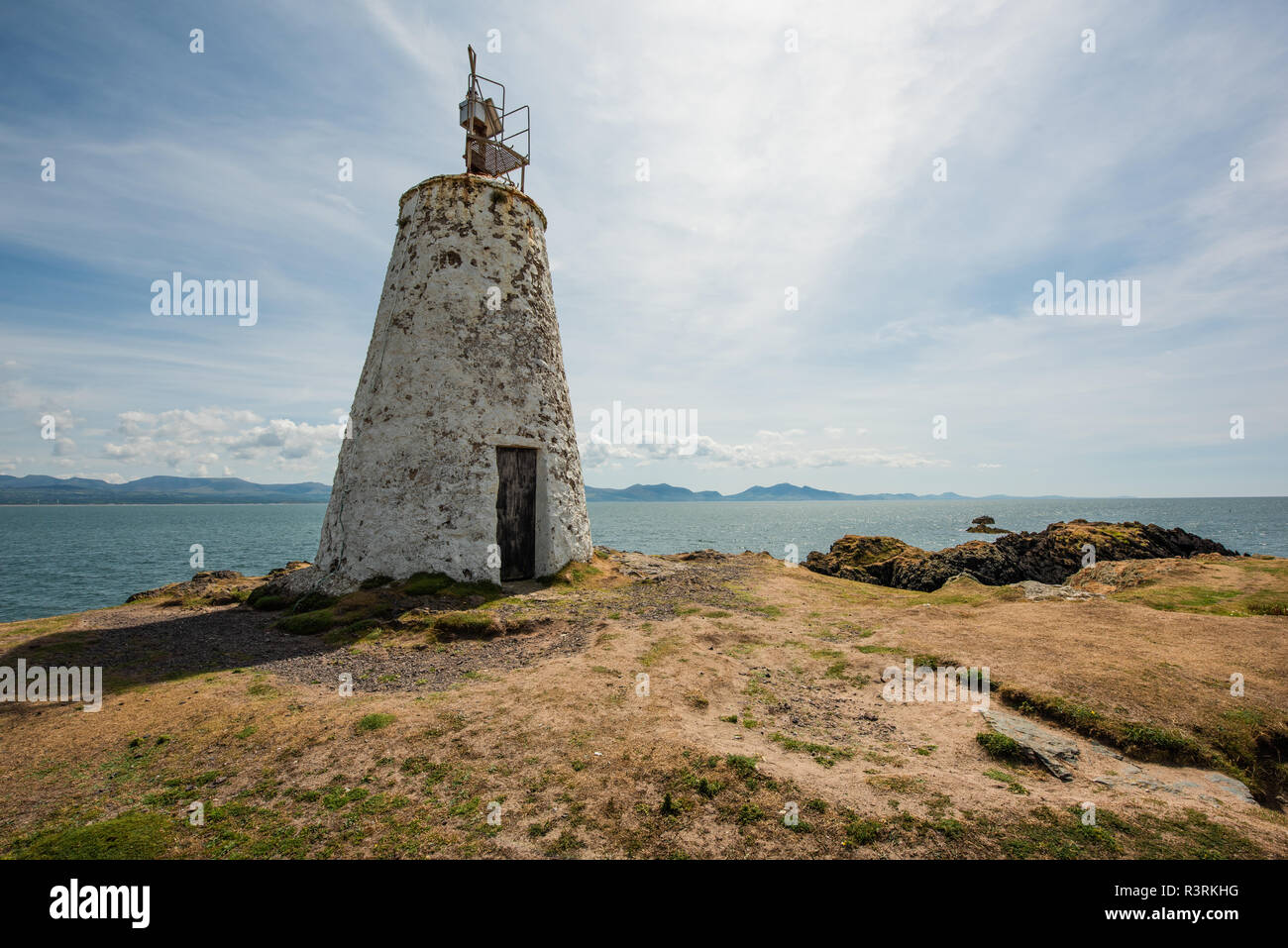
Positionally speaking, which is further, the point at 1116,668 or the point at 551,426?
the point at 551,426

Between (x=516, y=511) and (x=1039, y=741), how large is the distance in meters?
11.7

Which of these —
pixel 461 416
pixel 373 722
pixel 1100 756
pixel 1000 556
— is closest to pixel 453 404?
pixel 461 416

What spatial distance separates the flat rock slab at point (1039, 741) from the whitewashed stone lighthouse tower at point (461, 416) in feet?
34.6

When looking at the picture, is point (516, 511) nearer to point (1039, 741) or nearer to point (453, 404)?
point (453, 404)

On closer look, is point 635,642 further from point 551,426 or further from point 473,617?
point 551,426

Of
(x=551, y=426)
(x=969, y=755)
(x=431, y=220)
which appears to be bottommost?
(x=969, y=755)

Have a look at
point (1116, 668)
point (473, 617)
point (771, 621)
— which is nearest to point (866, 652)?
point (771, 621)

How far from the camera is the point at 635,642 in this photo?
9914 millimetres

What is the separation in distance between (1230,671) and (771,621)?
698cm

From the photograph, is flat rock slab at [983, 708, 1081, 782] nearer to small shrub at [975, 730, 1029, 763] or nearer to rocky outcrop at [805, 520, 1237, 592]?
small shrub at [975, 730, 1029, 763]

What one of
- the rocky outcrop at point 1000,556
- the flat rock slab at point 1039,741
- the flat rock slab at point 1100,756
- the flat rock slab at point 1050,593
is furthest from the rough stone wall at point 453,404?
the rocky outcrop at point 1000,556

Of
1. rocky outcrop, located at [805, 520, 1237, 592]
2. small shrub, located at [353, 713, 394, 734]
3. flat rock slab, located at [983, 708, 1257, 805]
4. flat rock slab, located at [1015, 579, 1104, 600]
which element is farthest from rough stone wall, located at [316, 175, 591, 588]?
rocky outcrop, located at [805, 520, 1237, 592]

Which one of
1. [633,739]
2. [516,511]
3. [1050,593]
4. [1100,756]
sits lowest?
[1100,756]

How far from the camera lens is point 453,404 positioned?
1365 centimetres
